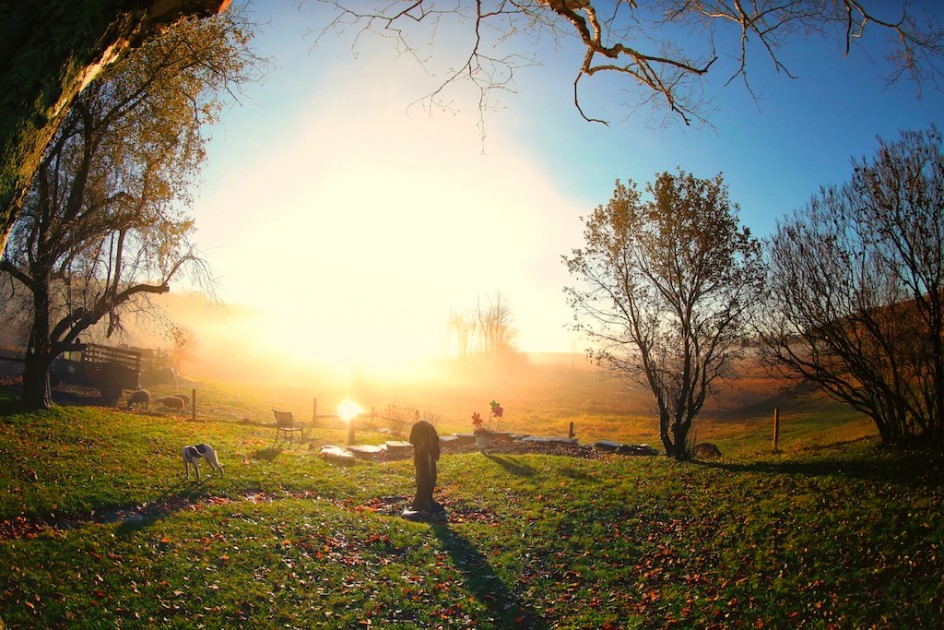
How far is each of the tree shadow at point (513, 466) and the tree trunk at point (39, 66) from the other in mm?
15358

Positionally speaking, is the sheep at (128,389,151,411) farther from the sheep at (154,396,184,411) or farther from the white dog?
the white dog

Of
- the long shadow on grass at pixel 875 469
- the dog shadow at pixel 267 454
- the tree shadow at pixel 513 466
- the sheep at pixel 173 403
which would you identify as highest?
the sheep at pixel 173 403

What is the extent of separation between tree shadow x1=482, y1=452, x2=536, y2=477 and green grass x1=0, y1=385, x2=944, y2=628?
1.10m

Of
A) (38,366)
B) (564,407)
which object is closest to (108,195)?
(38,366)

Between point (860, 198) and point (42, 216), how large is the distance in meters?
23.9

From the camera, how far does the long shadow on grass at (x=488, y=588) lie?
7965 millimetres

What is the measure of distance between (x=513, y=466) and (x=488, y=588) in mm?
8924

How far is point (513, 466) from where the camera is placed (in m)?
17.8

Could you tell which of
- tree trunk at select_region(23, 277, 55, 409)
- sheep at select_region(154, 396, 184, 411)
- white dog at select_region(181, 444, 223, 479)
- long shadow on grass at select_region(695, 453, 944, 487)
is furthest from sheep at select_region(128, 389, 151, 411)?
long shadow on grass at select_region(695, 453, 944, 487)

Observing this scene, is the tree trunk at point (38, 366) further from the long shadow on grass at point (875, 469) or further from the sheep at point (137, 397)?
the long shadow on grass at point (875, 469)

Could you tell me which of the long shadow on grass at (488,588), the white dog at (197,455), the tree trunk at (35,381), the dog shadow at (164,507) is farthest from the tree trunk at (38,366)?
the long shadow on grass at (488,588)

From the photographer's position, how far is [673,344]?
18.7 metres

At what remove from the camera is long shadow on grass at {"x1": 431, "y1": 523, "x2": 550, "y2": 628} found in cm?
796

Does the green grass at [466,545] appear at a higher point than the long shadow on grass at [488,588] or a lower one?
higher
